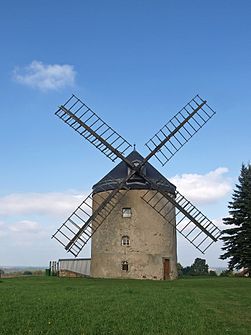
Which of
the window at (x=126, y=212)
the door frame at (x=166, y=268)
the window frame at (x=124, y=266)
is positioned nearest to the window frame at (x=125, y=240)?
the window frame at (x=124, y=266)

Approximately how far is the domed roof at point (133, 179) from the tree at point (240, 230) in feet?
22.9

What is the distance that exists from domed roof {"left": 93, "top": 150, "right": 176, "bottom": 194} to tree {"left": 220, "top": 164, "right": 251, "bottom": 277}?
6974 millimetres

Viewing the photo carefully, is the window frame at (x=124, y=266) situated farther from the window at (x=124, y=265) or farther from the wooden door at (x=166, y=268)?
the wooden door at (x=166, y=268)

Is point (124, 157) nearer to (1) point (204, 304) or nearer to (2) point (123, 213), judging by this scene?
(2) point (123, 213)

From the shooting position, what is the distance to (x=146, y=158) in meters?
32.7

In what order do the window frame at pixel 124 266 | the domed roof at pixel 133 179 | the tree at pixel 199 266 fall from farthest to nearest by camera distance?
the tree at pixel 199 266 → the domed roof at pixel 133 179 → the window frame at pixel 124 266

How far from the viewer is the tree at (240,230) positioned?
37.6m

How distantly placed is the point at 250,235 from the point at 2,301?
2662 cm

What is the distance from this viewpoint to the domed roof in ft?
110

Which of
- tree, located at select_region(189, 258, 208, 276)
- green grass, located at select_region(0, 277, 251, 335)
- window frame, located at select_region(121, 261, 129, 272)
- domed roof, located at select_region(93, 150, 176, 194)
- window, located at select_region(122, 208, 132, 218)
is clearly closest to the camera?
green grass, located at select_region(0, 277, 251, 335)

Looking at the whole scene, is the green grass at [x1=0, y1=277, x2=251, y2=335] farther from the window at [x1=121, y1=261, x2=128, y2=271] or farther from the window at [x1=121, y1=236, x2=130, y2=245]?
the window at [x1=121, y1=236, x2=130, y2=245]

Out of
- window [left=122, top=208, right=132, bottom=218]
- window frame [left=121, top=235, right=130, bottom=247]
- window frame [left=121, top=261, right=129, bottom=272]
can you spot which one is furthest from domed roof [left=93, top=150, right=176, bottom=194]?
window frame [left=121, top=261, right=129, bottom=272]

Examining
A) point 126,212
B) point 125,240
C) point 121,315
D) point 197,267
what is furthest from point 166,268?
point 197,267

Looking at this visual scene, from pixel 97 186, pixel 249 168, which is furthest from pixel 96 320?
pixel 249 168
